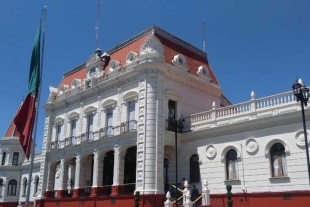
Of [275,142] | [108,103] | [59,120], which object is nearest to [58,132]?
[59,120]

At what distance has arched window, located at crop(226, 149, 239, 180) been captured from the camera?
78.8ft

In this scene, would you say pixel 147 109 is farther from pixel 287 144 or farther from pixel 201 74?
pixel 287 144

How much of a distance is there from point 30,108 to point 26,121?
0.73 m

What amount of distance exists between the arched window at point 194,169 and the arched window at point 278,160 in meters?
5.87

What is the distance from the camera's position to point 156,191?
81.6ft

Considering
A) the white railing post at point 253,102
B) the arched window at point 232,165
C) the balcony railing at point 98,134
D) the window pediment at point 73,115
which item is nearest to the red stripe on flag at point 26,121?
the balcony railing at point 98,134

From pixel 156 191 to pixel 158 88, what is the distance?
7461 millimetres

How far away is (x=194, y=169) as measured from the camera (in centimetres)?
2667

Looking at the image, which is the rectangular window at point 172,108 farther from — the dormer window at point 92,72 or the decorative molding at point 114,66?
the dormer window at point 92,72

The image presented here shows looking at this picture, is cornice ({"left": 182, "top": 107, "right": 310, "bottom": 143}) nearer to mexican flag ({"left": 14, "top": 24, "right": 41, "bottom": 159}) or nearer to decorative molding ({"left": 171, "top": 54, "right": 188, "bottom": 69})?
decorative molding ({"left": 171, "top": 54, "right": 188, "bottom": 69})

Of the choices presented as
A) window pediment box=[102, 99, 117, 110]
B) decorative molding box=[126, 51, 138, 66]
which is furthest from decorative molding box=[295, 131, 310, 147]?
window pediment box=[102, 99, 117, 110]

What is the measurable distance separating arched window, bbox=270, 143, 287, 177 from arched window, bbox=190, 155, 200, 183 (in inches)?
231

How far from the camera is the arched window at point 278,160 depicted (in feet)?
71.4

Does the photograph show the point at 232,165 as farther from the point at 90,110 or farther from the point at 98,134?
the point at 90,110
